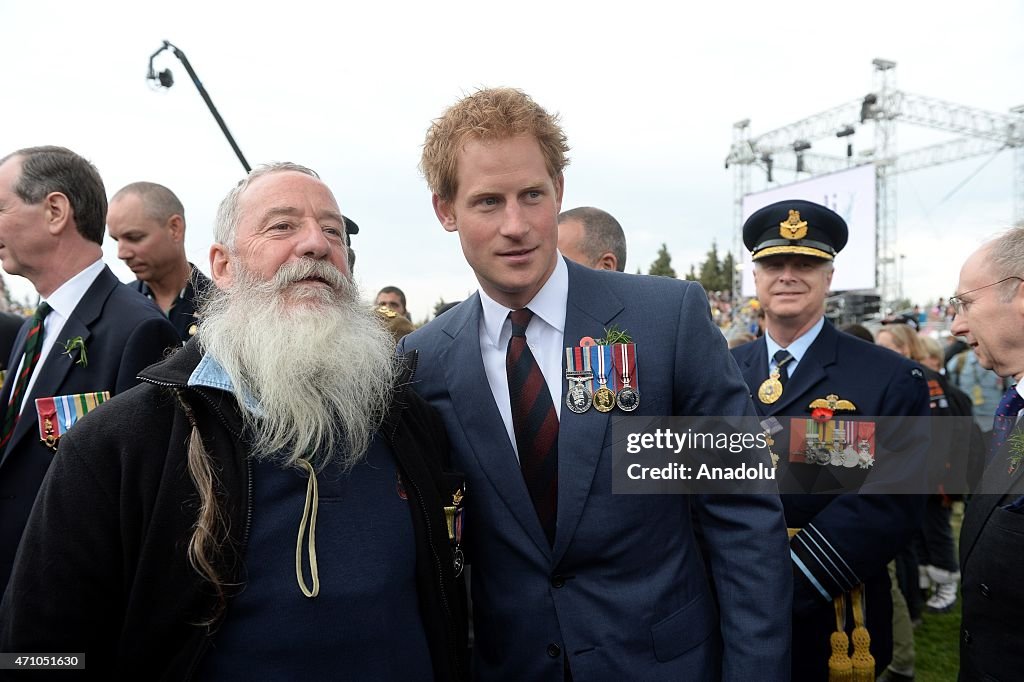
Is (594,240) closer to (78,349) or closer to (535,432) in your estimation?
(535,432)

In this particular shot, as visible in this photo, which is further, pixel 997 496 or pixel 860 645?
pixel 860 645

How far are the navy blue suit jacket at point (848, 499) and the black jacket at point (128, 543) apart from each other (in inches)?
85.3

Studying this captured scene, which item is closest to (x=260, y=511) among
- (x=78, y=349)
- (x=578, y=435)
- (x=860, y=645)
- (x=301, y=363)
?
(x=301, y=363)

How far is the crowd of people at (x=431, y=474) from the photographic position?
1620 mm

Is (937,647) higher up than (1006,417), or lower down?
lower down

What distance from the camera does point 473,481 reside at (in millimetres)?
2074

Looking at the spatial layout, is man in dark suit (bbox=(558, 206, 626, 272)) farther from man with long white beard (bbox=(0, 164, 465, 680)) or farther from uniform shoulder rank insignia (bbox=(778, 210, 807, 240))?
man with long white beard (bbox=(0, 164, 465, 680))

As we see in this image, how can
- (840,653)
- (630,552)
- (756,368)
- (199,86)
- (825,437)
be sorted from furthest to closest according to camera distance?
1. (199,86)
2. (756,368)
3. (825,437)
4. (840,653)
5. (630,552)

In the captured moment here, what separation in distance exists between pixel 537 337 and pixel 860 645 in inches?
74.5

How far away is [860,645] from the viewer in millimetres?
2727

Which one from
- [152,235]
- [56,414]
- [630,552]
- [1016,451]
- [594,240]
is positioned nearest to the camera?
[630,552]

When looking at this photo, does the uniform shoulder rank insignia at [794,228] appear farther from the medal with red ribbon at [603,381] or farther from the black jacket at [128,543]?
the black jacket at [128,543]

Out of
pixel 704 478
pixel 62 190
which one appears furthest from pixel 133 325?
pixel 704 478

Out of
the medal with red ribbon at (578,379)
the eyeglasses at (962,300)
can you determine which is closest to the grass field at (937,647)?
the eyeglasses at (962,300)
